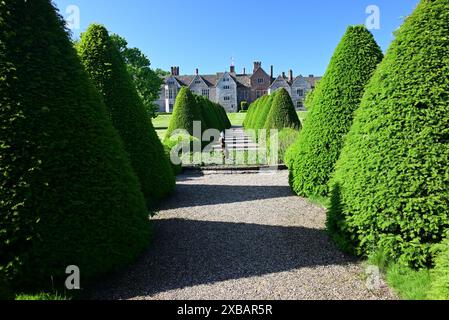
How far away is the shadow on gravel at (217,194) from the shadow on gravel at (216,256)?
6.24ft

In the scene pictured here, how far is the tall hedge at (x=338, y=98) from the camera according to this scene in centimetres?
717

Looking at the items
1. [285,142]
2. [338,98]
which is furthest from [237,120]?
[338,98]

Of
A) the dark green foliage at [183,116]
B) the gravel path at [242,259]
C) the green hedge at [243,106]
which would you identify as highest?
the green hedge at [243,106]

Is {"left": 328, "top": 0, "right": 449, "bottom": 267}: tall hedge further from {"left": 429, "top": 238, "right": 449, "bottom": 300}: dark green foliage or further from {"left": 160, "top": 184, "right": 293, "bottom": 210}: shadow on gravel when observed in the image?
{"left": 160, "top": 184, "right": 293, "bottom": 210}: shadow on gravel

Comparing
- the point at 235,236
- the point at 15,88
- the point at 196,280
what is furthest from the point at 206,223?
the point at 15,88

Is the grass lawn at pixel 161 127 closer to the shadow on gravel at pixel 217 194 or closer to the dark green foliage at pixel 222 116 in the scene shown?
the dark green foliage at pixel 222 116

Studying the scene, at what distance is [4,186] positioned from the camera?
368 centimetres

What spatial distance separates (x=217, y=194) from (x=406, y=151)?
5871mm

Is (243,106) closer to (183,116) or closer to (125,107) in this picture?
(183,116)

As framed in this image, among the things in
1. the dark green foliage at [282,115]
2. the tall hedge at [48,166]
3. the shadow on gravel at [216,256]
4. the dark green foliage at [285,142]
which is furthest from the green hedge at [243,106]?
the tall hedge at [48,166]

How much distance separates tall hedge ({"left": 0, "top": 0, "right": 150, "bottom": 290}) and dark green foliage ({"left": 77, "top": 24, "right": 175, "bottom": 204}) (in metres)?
2.61

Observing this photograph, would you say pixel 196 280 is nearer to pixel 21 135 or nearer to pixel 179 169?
pixel 21 135

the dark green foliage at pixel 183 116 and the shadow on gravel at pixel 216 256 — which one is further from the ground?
the dark green foliage at pixel 183 116
